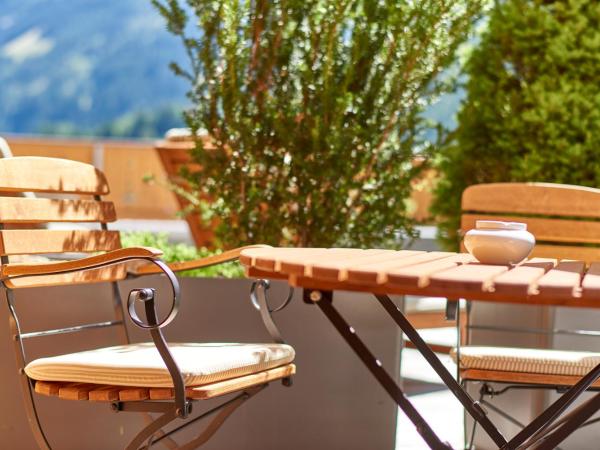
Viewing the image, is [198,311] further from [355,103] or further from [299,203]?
[355,103]

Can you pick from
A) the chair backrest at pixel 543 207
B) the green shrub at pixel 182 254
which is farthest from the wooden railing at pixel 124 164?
the chair backrest at pixel 543 207

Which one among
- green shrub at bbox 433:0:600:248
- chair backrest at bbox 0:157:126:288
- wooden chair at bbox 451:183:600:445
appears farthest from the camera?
green shrub at bbox 433:0:600:248

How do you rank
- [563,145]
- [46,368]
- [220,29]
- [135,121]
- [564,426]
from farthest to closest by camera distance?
1. [135,121]
2. [563,145]
3. [220,29]
4. [46,368]
5. [564,426]

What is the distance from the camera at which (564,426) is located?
1.64 metres

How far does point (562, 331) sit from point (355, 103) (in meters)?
1.12

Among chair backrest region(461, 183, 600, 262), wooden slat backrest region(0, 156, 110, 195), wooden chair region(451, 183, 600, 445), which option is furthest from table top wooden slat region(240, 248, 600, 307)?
chair backrest region(461, 183, 600, 262)

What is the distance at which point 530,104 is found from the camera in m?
4.39

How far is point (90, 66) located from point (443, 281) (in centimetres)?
2090

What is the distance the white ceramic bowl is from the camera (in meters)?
1.75

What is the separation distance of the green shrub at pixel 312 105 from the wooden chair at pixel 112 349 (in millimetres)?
789

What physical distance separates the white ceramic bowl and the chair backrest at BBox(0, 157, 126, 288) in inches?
45.8

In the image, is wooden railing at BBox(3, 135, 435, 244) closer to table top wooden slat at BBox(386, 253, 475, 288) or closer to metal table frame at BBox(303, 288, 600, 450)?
metal table frame at BBox(303, 288, 600, 450)

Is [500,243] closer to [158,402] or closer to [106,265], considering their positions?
[158,402]

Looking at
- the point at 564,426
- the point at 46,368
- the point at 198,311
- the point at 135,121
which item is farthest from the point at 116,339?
the point at 135,121
